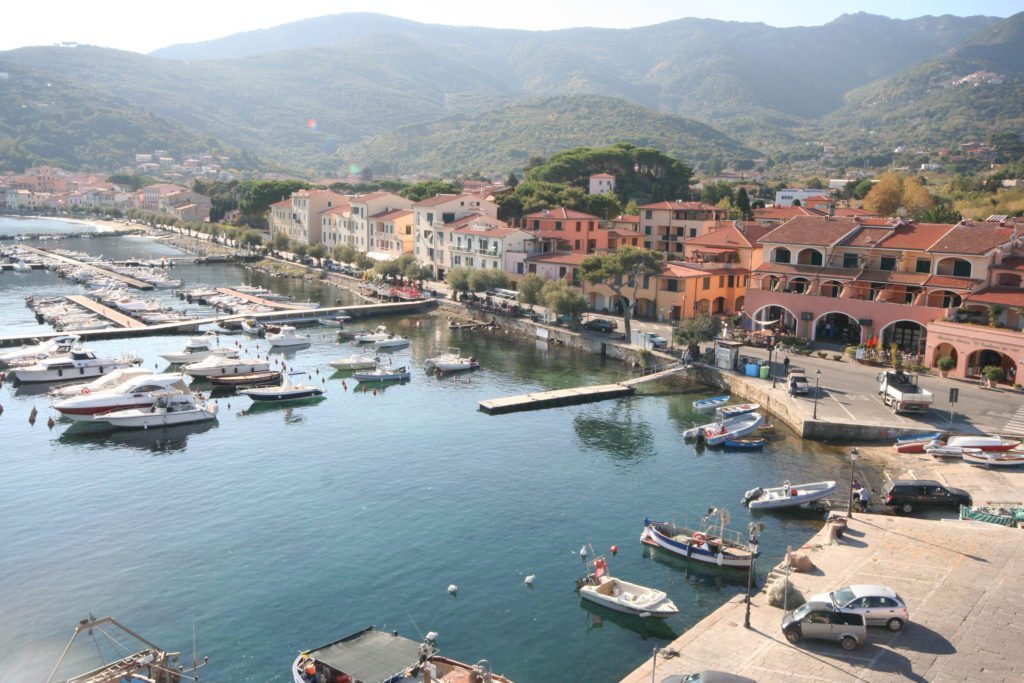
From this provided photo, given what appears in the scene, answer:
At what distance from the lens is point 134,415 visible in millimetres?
42219

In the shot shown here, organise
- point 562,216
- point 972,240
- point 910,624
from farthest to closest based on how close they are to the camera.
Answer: point 562,216 < point 972,240 < point 910,624

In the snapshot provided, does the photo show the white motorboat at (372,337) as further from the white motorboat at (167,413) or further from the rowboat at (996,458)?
the rowboat at (996,458)

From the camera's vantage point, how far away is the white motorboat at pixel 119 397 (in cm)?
4259

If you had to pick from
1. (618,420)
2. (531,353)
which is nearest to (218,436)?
(618,420)

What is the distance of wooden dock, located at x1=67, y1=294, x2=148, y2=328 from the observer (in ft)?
224

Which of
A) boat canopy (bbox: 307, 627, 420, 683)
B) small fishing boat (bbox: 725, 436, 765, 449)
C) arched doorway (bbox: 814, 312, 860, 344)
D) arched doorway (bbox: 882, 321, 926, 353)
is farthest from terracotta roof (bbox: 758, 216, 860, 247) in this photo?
boat canopy (bbox: 307, 627, 420, 683)

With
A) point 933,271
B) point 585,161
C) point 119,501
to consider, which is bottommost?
point 119,501

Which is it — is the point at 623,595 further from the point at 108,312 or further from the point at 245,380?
the point at 108,312

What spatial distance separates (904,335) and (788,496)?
26.1 m

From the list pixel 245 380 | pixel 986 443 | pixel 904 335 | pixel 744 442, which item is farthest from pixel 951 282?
pixel 245 380

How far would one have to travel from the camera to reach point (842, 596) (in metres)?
21.0

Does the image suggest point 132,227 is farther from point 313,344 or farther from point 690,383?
point 690,383

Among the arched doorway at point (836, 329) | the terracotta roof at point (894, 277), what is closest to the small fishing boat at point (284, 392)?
the arched doorway at point (836, 329)

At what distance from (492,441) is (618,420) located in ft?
26.9
